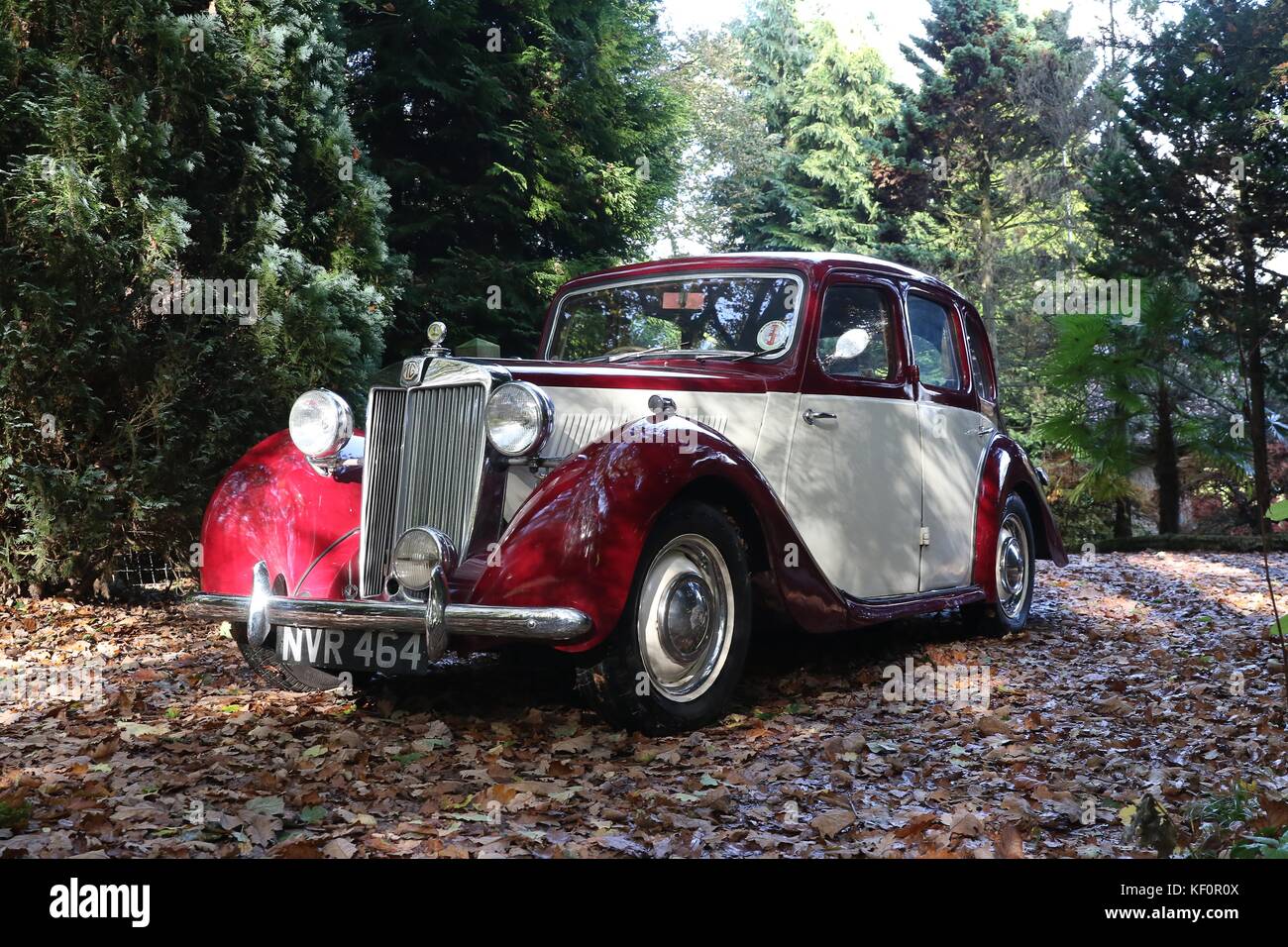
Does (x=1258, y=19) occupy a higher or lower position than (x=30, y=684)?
higher

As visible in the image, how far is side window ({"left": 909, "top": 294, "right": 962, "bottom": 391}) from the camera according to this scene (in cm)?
584

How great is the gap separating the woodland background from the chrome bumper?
2.22 meters

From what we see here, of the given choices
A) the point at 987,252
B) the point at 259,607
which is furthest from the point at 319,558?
the point at 987,252

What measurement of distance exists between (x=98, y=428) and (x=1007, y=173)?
71.1 feet

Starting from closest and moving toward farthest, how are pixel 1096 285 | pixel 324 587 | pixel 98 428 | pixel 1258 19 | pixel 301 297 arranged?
pixel 324 587, pixel 98 428, pixel 301 297, pixel 1258 19, pixel 1096 285

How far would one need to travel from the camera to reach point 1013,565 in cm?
677

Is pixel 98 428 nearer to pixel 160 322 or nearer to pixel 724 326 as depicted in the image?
pixel 160 322

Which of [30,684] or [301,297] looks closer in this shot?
[30,684]

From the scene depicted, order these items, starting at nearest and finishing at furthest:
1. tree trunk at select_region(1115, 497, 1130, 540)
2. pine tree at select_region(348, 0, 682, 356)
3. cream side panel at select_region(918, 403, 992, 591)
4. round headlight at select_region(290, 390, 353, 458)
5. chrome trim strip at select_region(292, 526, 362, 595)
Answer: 1. chrome trim strip at select_region(292, 526, 362, 595)
2. round headlight at select_region(290, 390, 353, 458)
3. cream side panel at select_region(918, 403, 992, 591)
4. pine tree at select_region(348, 0, 682, 356)
5. tree trunk at select_region(1115, 497, 1130, 540)

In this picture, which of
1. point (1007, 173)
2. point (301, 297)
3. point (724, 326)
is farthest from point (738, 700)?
point (1007, 173)

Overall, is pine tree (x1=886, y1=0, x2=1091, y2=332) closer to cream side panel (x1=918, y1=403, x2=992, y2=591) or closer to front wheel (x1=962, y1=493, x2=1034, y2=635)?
front wheel (x1=962, y1=493, x2=1034, y2=635)

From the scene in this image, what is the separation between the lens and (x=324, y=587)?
462 centimetres

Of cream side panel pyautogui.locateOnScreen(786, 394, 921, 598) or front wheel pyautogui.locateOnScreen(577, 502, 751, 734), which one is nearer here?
front wheel pyautogui.locateOnScreen(577, 502, 751, 734)

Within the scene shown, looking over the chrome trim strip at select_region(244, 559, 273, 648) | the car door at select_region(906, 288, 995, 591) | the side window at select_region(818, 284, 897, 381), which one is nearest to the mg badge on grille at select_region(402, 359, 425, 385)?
the chrome trim strip at select_region(244, 559, 273, 648)
